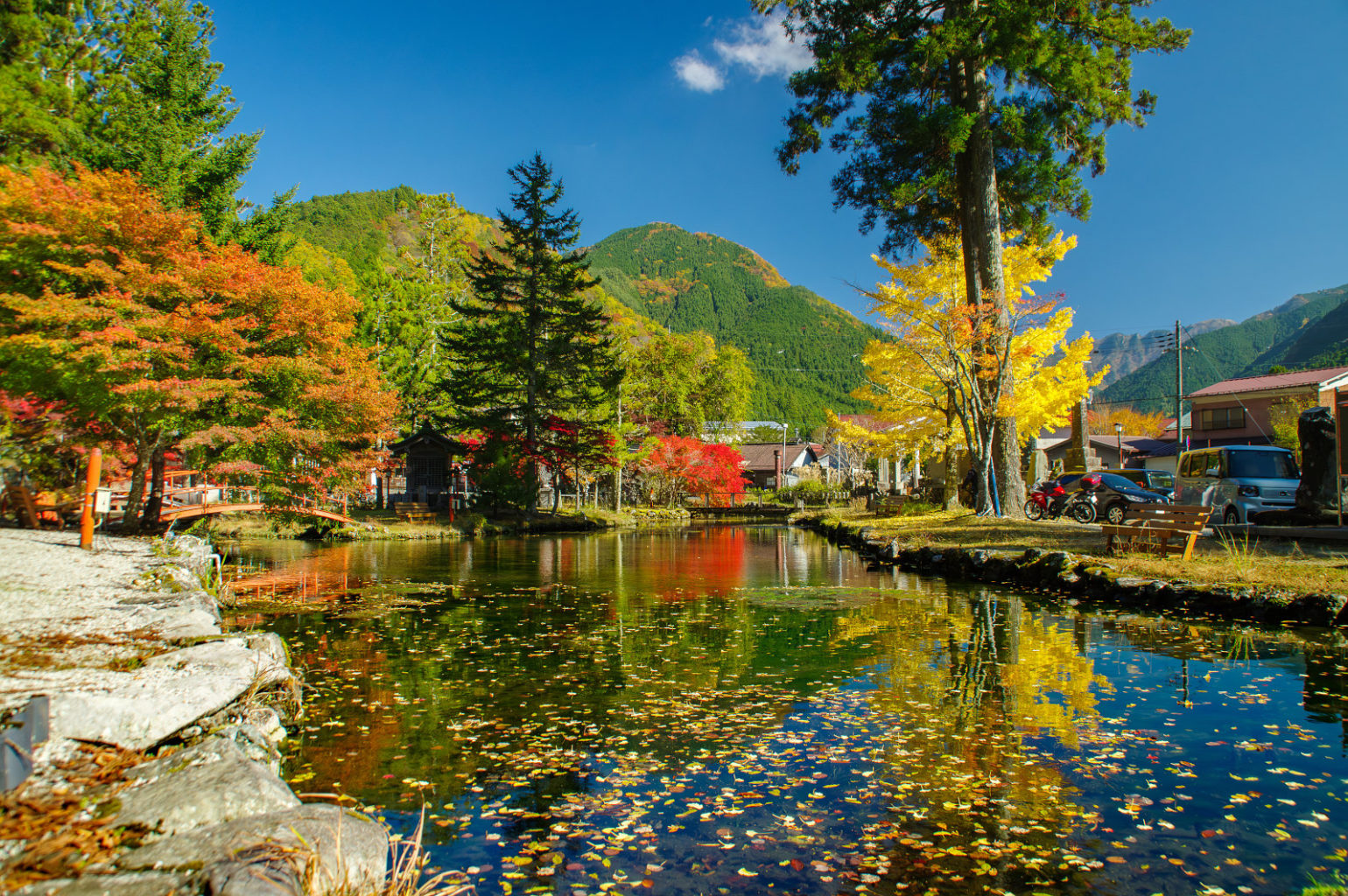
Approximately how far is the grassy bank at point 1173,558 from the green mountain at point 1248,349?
72.1 m

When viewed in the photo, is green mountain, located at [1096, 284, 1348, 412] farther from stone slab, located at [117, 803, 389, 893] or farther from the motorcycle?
stone slab, located at [117, 803, 389, 893]

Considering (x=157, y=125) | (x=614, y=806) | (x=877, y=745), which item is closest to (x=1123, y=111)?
(x=877, y=745)

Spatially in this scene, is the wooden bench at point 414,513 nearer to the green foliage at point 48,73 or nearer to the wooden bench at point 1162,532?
the green foliage at point 48,73

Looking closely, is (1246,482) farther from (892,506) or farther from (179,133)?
(179,133)

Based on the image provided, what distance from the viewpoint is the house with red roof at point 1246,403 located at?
37500 mm

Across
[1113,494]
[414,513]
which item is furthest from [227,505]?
[1113,494]

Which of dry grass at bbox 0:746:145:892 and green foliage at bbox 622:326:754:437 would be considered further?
green foliage at bbox 622:326:754:437

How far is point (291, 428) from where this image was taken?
1731cm

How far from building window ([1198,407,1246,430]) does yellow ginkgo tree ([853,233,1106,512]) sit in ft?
76.2

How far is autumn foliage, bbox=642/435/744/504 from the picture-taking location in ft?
139

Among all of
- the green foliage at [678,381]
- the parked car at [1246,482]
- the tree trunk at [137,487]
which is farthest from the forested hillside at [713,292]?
the parked car at [1246,482]

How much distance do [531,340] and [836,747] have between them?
91.6ft

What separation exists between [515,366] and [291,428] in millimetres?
14558

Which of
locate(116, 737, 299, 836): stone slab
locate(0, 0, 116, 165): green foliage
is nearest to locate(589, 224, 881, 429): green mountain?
locate(0, 0, 116, 165): green foliage
